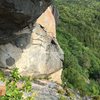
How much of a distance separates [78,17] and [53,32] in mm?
126392

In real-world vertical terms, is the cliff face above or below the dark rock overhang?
below

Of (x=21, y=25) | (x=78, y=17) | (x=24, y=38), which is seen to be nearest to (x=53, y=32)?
(x=24, y=38)

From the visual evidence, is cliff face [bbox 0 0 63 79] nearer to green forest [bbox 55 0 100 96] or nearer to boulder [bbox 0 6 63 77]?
boulder [bbox 0 6 63 77]

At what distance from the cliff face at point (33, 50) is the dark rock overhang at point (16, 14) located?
162 mm

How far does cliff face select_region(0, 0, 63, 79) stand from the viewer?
3206cm

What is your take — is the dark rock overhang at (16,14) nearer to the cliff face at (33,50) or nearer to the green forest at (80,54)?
the cliff face at (33,50)

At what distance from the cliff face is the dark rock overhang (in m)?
0.16

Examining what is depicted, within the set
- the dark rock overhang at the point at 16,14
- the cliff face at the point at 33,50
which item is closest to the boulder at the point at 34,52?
the cliff face at the point at 33,50

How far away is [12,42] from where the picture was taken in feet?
106

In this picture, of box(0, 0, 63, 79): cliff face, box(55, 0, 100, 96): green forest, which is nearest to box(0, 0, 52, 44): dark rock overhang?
box(0, 0, 63, 79): cliff face

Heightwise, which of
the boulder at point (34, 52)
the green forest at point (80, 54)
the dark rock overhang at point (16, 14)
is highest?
the dark rock overhang at point (16, 14)

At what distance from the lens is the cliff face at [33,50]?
32.1 m

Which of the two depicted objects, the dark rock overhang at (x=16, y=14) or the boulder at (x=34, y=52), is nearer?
the dark rock overhang at (x=16, y=14)

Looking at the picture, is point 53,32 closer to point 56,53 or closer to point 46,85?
point 56,53
